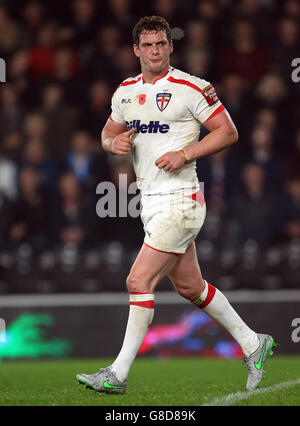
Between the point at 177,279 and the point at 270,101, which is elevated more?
the point at 270,101

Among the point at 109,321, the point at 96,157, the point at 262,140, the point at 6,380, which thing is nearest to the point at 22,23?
the point at 96,157

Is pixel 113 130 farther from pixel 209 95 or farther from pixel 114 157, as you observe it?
pixel 114 157

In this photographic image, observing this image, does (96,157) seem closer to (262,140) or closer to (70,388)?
(262,140)

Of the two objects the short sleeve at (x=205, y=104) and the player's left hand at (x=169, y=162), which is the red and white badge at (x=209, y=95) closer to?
the short sleeve at (x=205, y=104)

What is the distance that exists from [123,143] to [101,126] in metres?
5.65

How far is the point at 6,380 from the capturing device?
7223 millimetres

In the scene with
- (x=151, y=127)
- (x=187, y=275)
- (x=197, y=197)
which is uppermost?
(x=151, y=127)

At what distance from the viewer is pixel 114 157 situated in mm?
10539

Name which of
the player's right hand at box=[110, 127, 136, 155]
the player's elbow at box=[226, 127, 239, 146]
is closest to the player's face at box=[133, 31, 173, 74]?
the player's right hand at box=[110, 127, 136, 155]

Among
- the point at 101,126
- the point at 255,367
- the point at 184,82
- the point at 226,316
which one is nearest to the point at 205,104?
the point at 184,82

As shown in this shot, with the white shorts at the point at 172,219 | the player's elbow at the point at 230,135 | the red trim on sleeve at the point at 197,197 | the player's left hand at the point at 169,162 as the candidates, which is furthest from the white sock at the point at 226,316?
the player's elbow at the point at 230,135

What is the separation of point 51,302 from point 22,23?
15.2 feet

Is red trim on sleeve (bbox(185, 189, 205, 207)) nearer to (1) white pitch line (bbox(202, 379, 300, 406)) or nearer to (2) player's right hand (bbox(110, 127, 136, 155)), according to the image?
(2) player's right hand (bbox(110, 127, 136, 155))

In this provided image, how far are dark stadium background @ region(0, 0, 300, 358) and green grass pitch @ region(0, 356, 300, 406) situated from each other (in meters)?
0.73
